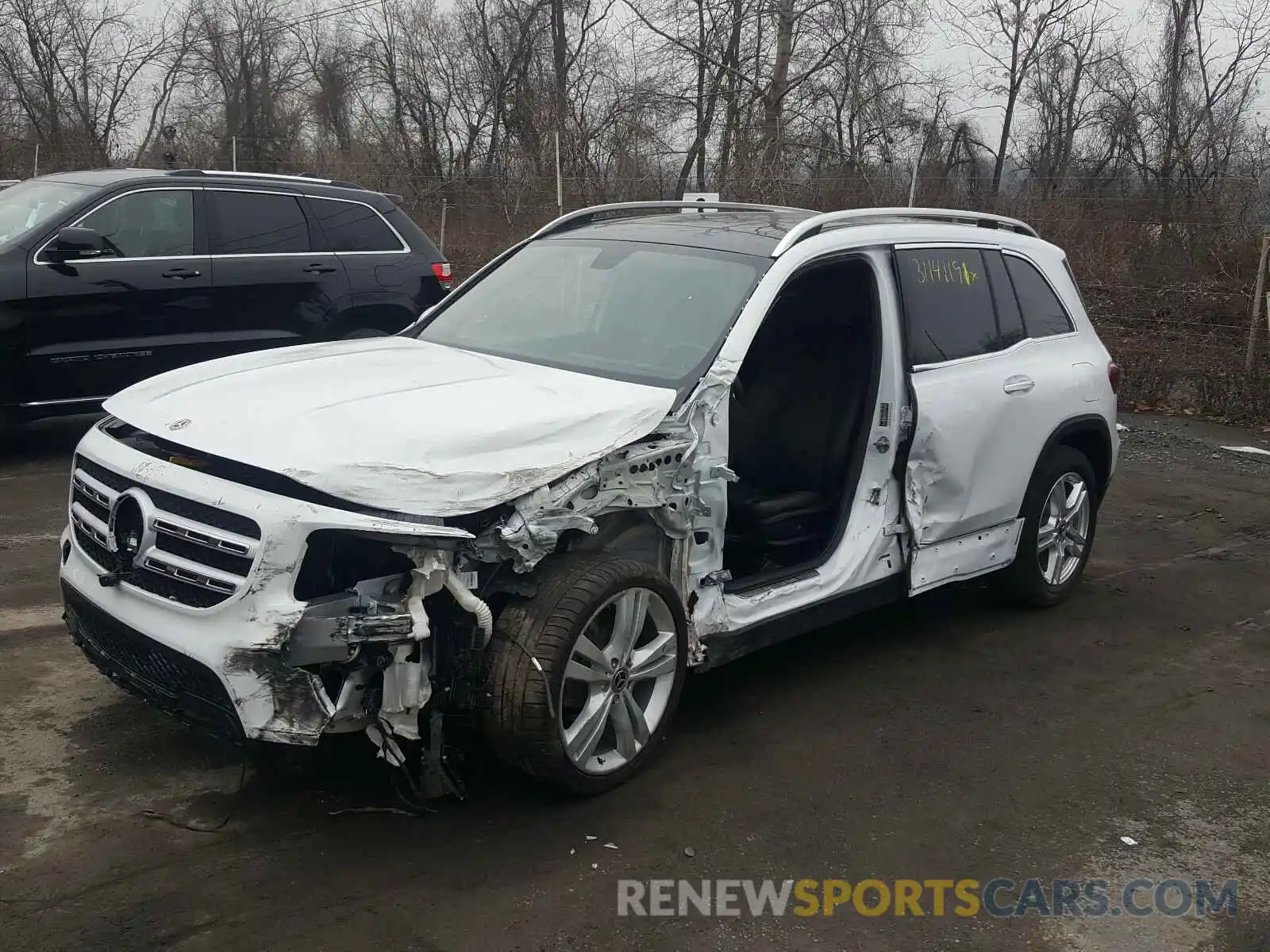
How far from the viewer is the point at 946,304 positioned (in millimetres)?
5113

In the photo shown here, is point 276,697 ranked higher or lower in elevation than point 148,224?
lower

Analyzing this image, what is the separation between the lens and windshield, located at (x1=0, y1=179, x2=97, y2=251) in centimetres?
768

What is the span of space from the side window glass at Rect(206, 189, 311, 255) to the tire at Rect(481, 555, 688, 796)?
5.76m

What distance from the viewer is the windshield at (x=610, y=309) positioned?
4.27 meters

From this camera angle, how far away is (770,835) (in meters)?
3.61

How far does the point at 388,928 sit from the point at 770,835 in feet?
3.92

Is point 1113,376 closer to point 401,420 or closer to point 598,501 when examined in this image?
point 598,501

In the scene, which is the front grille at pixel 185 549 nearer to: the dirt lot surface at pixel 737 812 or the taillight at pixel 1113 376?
the dirt lot surface at pixel 737 812

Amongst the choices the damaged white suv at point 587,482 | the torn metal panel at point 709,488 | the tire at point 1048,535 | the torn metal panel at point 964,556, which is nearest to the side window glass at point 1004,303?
the damaged white suv at point 587,482

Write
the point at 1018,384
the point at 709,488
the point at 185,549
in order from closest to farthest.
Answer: the point at 185,549, the point at 709,488, the point at 1018,384

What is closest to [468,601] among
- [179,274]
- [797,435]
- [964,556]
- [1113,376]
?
[797,435]

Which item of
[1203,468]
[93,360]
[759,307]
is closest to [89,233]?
[93,360]

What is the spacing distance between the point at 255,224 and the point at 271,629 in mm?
6171

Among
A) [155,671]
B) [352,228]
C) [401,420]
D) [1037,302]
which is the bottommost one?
[155,671]
